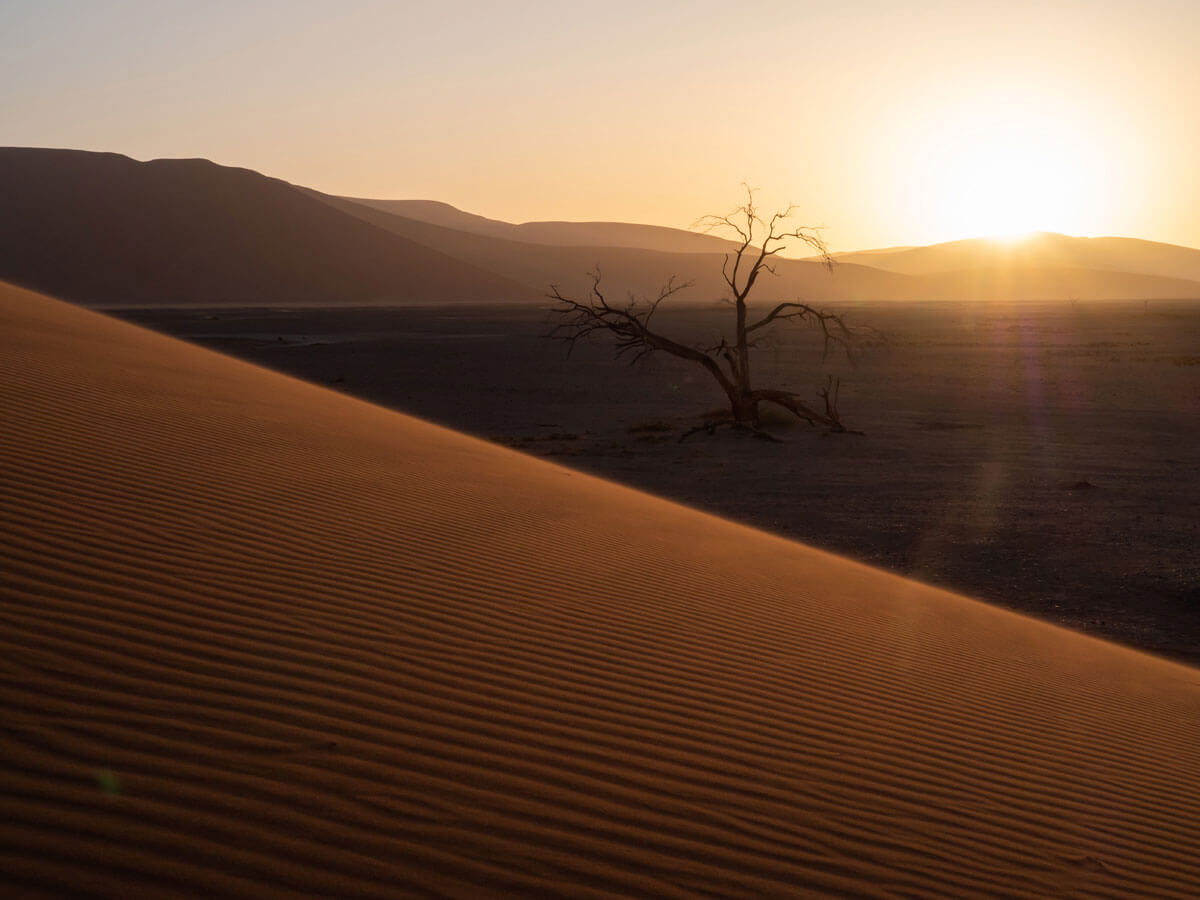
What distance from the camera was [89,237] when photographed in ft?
385

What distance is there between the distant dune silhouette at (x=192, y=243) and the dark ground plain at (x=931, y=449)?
235ft

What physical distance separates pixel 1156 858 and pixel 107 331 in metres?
13.6

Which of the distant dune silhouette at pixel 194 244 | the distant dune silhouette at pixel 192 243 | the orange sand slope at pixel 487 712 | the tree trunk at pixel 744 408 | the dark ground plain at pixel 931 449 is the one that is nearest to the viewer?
the orange sand slope at pixel 487 712

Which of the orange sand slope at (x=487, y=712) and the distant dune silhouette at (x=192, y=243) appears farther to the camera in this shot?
the distant dune silhouette at (x=192, y=243)

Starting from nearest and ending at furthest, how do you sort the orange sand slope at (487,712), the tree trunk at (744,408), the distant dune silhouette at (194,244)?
1. the orange sand slope at (487,712)
2. the tree trunk at (744,408)
3. the distant dune silhouette at (194,244)

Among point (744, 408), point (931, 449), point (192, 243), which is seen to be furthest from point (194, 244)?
point (931, 449)

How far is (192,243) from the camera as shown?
121438 mm

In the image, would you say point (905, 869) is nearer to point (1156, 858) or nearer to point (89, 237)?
point (1156, 858)

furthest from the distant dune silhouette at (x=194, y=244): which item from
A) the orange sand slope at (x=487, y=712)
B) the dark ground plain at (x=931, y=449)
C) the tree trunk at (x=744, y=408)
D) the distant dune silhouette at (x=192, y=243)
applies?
the orange sand slope at (x=487, y=712)

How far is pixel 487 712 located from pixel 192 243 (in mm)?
Result: 126940

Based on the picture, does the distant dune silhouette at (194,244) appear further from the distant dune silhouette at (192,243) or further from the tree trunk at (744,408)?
the tree trunk at (744,408)

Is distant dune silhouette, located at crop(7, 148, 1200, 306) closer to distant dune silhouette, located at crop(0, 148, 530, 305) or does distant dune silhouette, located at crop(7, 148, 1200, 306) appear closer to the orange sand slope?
A: distant dune silhouette, located at crop(0, 148, 530, 305)

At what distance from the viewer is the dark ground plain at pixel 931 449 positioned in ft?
39.2

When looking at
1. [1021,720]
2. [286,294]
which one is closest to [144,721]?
[1021,720]
